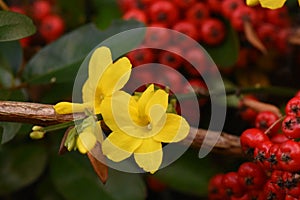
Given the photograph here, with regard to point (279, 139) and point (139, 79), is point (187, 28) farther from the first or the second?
point (279, 139)

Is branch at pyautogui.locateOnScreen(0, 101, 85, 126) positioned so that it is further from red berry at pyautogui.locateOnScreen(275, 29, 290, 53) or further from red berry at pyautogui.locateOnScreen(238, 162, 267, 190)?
red berry at pyautogui.locateOnScreen(275, 29, 290, 53)

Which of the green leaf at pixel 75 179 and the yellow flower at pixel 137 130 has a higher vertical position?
the yellow flower at pixel 137 130

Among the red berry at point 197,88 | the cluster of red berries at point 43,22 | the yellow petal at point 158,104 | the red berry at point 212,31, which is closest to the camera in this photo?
the yellow petal at point 158,104

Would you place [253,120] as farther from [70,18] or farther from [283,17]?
[70,18]

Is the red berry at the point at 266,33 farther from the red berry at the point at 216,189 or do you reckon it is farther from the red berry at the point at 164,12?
the red berry at the point at 216,189

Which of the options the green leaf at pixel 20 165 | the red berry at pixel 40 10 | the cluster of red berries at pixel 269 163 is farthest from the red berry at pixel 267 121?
the red berry at pixel 40 10

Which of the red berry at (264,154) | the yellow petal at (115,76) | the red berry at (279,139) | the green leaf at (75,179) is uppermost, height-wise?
the yellow petal at (115,76)

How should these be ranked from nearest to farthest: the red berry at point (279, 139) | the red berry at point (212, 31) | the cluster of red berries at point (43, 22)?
the red berry at point (279, 139) → the red berry at point (212, 31) → the cluster of red berries at point (43, 22)

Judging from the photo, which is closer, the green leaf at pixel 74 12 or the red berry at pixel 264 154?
the red berry at pixel 264 154
